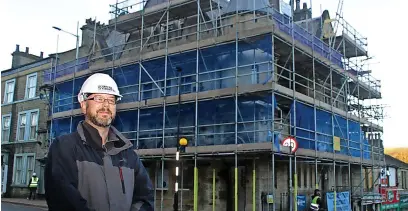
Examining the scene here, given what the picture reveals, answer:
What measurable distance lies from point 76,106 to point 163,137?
7.37 meters

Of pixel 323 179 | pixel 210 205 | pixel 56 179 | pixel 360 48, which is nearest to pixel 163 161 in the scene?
pixel 210 205

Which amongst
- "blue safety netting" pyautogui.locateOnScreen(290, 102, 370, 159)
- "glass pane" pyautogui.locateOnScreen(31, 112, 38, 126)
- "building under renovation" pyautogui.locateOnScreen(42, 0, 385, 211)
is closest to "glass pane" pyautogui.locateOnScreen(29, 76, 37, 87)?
"glass pane" pyautogui.locateOnScreen(31, 112, 38, 126)

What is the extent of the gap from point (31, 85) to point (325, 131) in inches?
770

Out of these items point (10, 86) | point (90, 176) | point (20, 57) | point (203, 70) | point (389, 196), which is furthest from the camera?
point (20, 57)

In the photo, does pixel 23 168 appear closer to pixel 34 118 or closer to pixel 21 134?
pixel 21 134

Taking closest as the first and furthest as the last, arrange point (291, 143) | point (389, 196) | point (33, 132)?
point (291, 143) → point (389, 196) → point (33, 132)

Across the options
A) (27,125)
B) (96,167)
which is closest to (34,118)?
(27,125)

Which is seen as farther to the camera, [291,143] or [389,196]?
[389,196]

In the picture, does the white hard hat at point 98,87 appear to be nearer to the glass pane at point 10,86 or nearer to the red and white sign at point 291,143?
the red and white sign at point 291,143

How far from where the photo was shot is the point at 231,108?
17.3m

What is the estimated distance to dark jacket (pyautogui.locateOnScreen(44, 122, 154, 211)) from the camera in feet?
8.65

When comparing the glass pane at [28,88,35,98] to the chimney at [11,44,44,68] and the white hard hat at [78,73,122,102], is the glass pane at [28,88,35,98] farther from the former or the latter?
the white hard hat at [78,73,122,102]

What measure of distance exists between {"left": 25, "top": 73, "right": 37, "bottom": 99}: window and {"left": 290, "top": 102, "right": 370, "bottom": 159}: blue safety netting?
60.9 feet

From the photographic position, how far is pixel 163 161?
18.5 meters
